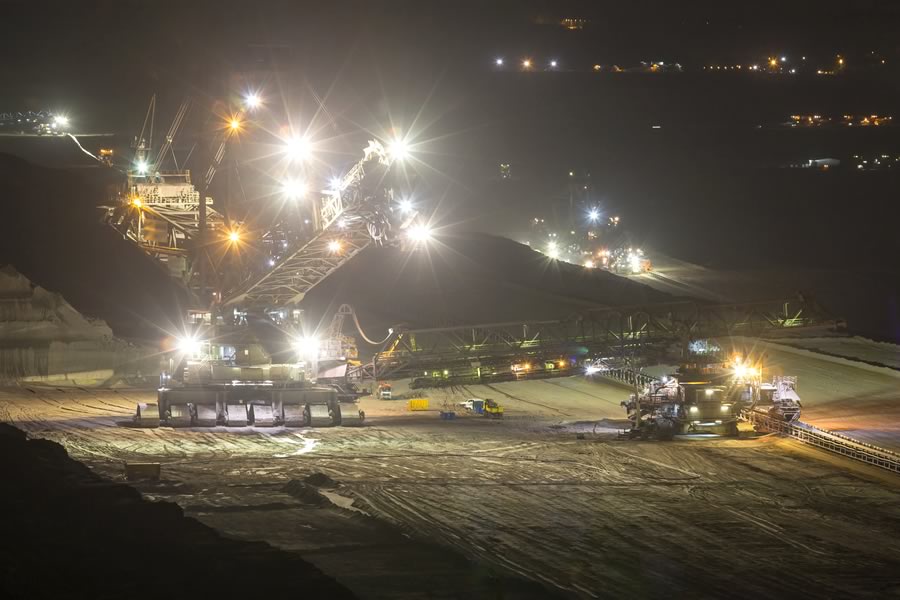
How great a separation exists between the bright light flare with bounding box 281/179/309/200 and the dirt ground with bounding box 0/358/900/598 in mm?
6769

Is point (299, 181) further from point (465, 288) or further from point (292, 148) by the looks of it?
point (465, 288)

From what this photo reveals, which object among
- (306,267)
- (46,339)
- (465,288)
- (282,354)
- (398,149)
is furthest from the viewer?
(465,288)

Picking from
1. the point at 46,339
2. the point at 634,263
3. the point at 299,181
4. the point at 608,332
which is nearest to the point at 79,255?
the point at 46,339

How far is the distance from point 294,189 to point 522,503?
12977 mm

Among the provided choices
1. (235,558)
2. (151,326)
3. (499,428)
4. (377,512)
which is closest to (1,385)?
(151,326)

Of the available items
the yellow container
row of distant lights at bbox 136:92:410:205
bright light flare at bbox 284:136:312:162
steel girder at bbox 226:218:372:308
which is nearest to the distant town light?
row of distant lights at bbox 136:92:410:205

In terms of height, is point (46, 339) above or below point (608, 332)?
above

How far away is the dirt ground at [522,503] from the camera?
1248 cm

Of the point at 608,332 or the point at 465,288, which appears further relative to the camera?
the point at 465,288

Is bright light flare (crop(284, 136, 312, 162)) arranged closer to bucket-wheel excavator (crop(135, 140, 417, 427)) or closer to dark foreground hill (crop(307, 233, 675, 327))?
bucket-wheel excavator (crop(135, 140, 417, 427))

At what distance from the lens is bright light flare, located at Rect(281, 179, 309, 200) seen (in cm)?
2617

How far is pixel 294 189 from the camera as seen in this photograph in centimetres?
2627

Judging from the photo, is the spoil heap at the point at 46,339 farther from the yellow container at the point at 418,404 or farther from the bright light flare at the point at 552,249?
the bright light flare at the point at 552,249

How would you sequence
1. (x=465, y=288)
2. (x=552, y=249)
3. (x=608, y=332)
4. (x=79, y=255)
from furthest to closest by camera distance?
(x=552, y=249)
(x=465, y=288)
(x=79, y=255)
(x=608, y=332)
